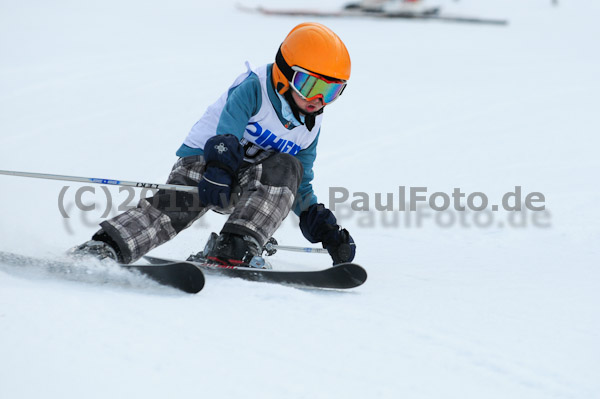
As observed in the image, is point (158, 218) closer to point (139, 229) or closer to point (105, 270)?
point (139, 229)

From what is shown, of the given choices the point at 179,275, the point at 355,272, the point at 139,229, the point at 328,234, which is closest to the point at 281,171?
the point at 328,234

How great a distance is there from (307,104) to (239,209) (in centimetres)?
61

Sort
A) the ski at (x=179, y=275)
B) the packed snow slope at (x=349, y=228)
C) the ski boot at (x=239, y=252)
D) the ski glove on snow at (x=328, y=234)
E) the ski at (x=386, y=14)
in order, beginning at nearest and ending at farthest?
the packed snow slope at (x=349, y=228)
the ski at (x=179, y=275)
the ski boot at (x=239, y=252)
the ski glove on snow at (x=328, y=234)
the ski at (x=386, y=14)

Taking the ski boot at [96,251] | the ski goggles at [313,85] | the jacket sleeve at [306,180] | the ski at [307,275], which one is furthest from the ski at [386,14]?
the ski boot at [96,251]

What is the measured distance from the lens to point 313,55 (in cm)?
303

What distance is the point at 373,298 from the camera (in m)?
2.80

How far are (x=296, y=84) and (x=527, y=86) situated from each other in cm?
753

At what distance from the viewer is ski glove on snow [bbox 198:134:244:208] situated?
2.86m

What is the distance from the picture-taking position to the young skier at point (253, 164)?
9.44 feet

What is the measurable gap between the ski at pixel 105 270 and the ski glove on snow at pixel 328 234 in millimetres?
1072

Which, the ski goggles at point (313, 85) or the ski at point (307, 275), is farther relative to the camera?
the ski goggles at point (313, 85)

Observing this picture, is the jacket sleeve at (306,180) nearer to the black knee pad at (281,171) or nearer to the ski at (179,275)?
the black knee pad at (281,171)

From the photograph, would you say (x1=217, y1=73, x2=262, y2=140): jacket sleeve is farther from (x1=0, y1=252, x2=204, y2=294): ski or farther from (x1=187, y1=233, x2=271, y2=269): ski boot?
(x1=0, y1=252, x2=204, y2=294): ski

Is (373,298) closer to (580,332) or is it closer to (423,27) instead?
(580,332)
